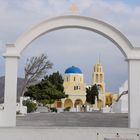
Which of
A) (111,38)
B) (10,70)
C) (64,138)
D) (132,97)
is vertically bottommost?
(64,138)

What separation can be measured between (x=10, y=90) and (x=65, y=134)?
4006 mm

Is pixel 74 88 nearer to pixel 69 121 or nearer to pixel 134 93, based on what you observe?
pixel 69 121

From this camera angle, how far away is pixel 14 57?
40.9 ft

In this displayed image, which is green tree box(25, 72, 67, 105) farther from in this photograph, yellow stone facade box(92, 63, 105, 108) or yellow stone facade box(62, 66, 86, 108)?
yellow stone facade box(92, 63, 105, 108)

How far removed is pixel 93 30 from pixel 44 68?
2753cm

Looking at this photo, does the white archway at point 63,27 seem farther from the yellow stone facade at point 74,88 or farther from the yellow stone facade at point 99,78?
the yellow stone facade at point 99,78

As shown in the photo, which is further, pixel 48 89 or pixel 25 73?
pixel 48 89

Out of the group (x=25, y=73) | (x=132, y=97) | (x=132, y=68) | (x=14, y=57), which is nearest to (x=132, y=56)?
(x=132, y=68)

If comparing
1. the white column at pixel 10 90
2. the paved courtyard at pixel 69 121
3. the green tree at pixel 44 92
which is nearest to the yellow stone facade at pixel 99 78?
the green tree at pixel 44 92

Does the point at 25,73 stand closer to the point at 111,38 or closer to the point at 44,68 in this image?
the point at 44,68

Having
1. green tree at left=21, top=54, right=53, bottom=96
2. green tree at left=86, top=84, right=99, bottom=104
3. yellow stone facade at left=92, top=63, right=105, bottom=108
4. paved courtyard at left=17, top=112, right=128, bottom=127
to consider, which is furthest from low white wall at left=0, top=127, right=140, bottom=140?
yellow stone facade at left=92, top=63, right=105, bottom=108

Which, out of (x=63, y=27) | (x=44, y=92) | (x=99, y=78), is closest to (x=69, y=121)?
(x=63, y=27)

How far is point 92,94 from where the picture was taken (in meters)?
63.8

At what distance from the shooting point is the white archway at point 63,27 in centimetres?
1245
